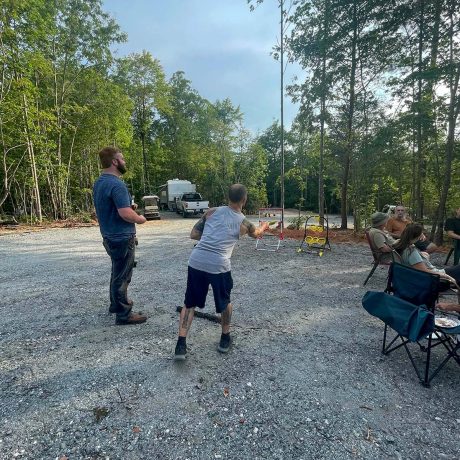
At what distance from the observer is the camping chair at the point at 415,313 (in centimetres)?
225

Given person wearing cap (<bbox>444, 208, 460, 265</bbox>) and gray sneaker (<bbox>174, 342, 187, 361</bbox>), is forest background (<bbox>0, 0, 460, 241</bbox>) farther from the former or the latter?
gray sneaker (<bbox>174, 342, 187, 361</bbox>)

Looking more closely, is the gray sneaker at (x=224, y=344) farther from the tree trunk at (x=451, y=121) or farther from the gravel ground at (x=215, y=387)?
the tree trunk at (x=451, y=121)

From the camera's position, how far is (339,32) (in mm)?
10383

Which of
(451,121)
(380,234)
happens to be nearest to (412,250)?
(380,234)

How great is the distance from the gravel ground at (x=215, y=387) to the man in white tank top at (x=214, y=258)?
519 millimetres

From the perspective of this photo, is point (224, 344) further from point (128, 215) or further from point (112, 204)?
point (112, 204)

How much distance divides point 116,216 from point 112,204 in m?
0.13

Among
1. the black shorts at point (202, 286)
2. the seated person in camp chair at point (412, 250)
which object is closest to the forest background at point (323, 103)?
the seated person in camp chair at point (412, 250)

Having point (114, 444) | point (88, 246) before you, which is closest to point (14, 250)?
point (88, 246)

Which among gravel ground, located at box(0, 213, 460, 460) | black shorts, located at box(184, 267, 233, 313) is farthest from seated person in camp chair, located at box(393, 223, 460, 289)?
black shorts, located at box(184, 267, 233, 313)

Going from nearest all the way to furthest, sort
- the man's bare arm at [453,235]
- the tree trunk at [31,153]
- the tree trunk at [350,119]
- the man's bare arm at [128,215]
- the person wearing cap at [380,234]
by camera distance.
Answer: the man's bare arm at [128,215] → the person wearing cap at [380,234] → the man's bare arm at [453,235] → the tree trunk at [350,119] → the tree trunk at [31,153]

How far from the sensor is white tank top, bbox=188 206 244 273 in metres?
2.55

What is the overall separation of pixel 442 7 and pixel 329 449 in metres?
9.97

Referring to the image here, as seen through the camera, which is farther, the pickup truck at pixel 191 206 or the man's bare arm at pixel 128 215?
the pickup truck at pixel 191 206
